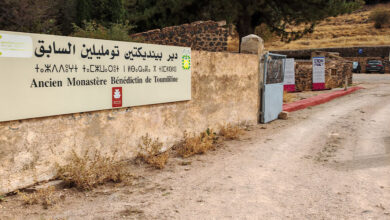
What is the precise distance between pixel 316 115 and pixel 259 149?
4.68m

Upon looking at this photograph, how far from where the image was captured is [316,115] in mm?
10422

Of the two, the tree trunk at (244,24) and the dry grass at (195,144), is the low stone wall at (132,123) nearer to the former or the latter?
the dry grass at (195,144)

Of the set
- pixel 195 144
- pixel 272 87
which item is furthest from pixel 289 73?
pixel 195 144

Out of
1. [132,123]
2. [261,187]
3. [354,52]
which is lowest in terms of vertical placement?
[261,187]

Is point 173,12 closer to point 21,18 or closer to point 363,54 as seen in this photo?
point 21,18

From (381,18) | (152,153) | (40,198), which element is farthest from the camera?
(381,18)

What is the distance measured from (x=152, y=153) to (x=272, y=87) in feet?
16.1

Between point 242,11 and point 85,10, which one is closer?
point 85,10

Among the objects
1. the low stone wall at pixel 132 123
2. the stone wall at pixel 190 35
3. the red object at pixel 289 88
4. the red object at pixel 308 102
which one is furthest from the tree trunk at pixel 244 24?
the low stone wall at pixel 132 123

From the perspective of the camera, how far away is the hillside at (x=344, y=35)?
4331 cm

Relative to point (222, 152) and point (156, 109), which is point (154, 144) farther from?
point (222, 152)

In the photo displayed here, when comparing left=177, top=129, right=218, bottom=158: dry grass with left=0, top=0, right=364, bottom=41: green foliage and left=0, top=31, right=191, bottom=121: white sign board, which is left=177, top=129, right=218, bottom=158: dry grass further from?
left=0, top=0, right=364, bottom=41: green foliage

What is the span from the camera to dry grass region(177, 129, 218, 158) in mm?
6051

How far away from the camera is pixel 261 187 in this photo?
14.8ft
